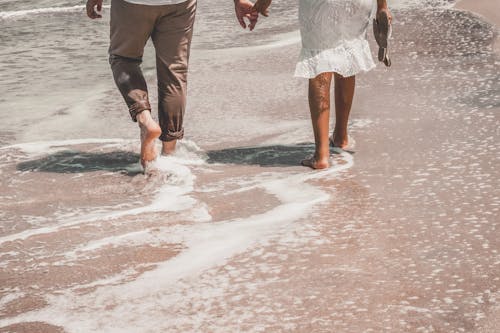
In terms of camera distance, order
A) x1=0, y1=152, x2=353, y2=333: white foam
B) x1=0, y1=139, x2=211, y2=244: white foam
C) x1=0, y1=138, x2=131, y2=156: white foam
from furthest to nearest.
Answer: x1=0, y1=138, x2=131, y2=156: white foam, x1=0, y1=139, x2=211, y2=244: white foam, x1=0, y1=152, x2=353, y2=333: white foam

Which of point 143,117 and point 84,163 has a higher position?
point 143,117

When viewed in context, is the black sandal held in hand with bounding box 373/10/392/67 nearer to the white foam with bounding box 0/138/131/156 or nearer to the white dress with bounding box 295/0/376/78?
the white dress with bounding box 295/0/376/78

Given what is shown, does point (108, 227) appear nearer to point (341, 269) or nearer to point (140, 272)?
point (140, 272)

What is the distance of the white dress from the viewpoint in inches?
216

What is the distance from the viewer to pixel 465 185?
509cm

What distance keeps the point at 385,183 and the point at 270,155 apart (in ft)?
3.31

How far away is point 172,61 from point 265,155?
817mm

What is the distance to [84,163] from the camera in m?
6.06

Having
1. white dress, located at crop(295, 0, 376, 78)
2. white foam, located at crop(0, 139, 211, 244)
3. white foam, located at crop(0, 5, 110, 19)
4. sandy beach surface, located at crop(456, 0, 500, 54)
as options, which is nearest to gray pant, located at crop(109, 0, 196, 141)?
white foam, located at crop(0, 139, 211, 244)

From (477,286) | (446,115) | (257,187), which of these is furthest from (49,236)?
(446,115)

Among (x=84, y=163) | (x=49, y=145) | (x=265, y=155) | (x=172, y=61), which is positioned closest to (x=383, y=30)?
(x=265, y=155)

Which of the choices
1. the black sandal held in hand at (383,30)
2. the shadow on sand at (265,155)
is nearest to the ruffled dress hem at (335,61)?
the black sandal held in hand at (383,30)

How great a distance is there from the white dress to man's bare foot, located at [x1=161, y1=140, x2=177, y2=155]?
0.94m

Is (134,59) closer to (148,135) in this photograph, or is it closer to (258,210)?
(148,135)
